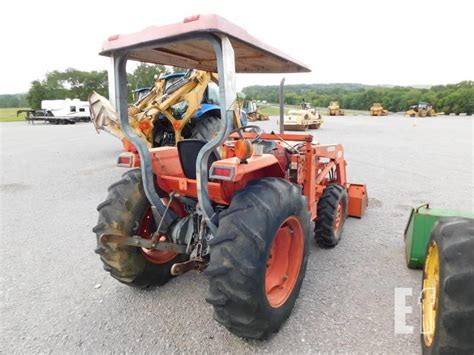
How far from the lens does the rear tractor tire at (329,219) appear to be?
3.76 metres

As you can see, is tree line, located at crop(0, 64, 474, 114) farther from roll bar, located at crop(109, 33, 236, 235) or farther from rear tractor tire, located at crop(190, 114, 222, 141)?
roll bar, located at crop(109, 33, 236, 235)

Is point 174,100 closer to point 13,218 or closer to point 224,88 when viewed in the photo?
point 13,218

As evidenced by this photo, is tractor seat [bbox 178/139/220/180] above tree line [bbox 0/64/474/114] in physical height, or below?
below

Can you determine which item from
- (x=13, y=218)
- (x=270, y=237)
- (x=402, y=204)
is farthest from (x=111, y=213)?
(x=402, y=204)

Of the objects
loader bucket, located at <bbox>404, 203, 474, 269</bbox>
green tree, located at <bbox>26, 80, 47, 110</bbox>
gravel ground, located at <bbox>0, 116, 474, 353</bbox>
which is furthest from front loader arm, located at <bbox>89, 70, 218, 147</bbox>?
green tree, located at <bbox>26, 80, 47, 110</bbox>

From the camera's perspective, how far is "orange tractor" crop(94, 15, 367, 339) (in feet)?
6.86

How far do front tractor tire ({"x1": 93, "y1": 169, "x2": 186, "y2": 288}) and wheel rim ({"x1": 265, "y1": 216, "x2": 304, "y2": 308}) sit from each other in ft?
3.34

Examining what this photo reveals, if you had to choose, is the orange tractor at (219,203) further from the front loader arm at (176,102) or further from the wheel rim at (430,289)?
the front loader arm at (176,102)

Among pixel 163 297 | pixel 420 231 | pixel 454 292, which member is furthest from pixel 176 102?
pixel 454 292

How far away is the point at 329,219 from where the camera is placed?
12.3 ft

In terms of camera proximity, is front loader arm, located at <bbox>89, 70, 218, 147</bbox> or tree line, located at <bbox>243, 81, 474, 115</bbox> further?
tree line, located at <bbox>243, 81, 474, 115</bbox>

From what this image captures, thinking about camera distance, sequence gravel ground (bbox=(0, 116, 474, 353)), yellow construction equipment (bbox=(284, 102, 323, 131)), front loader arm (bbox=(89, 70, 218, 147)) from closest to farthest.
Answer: gravel ground (bbox=(0, 116, 474, 353)), front loader arm (bbox=(89, 70, 218, 147)), yellow construction equipment (bbox=(284, 102, 323, 131))

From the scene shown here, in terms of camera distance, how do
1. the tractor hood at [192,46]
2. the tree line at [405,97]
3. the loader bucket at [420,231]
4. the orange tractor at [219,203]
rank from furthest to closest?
1. the tree line at [405,97]
2. the loader bucket at [420,231]
3. the orange tractor at [219,203]
4. the tractor hood at [192,46]

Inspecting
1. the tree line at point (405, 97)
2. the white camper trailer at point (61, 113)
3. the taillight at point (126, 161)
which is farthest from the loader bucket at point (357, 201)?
the tree line at point (405, 97)
